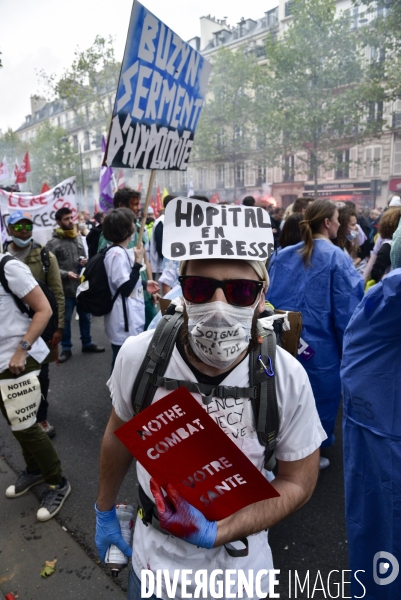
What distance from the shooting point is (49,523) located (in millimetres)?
2854

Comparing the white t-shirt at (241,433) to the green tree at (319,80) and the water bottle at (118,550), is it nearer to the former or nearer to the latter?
the water bottle at (118,550)

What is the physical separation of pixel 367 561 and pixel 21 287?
2.36m

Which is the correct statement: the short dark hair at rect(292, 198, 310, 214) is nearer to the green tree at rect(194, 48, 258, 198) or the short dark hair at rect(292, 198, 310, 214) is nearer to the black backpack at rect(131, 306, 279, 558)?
the black backpack at rect(131, 306, 279, 558)

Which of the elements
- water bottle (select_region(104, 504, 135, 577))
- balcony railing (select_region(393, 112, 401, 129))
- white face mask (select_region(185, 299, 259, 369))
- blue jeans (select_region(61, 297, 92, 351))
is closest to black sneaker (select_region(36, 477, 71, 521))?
water bottle (select_region(104, 504, 135, 577))

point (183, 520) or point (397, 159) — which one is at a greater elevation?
point (397, 159)

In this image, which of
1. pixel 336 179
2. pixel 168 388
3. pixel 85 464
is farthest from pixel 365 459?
pixel 336 179

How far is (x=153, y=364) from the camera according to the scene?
1.35 meters

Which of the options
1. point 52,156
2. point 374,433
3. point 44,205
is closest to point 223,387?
point 374,433

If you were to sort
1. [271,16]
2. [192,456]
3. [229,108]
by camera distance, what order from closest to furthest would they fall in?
[192,456]
[229,108]
[271,16]

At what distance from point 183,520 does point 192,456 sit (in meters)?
0.17

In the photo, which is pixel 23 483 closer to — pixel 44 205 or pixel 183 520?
pixel 183 520

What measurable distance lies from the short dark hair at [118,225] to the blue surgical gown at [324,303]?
1413 mm

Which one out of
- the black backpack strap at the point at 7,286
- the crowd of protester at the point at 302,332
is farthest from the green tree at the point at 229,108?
the black backpack strap at the point at 7,286

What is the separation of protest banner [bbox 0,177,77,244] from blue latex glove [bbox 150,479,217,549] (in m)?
5.88
